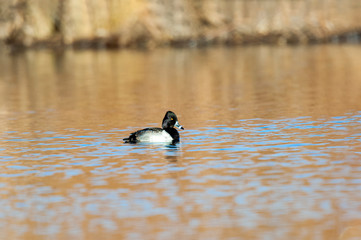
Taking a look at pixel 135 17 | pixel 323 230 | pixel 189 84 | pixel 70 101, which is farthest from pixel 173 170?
pixel 135 17

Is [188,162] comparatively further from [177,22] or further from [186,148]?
[177,22]

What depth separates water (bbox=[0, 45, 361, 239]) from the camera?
13.1m

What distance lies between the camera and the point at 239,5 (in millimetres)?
79000

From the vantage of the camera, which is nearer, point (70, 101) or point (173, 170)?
point (173, 170)

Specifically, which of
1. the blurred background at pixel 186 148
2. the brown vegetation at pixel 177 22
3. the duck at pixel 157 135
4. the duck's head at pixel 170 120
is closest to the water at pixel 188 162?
the blurred background at pixel 186 148

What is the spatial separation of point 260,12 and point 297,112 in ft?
172

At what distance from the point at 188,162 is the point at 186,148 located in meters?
2.06

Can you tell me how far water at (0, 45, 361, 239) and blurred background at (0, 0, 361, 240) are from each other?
0.04 m

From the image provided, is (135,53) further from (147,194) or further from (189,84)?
(147,194)

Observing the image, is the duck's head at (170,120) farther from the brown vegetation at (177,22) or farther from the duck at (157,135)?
the brown vegetation at (177,22)

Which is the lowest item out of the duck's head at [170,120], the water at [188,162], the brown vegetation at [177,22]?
the water at [188,162]

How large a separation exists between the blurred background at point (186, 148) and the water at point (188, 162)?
4 cm

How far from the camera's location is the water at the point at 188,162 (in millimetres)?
13117

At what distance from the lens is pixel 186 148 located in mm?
20500
